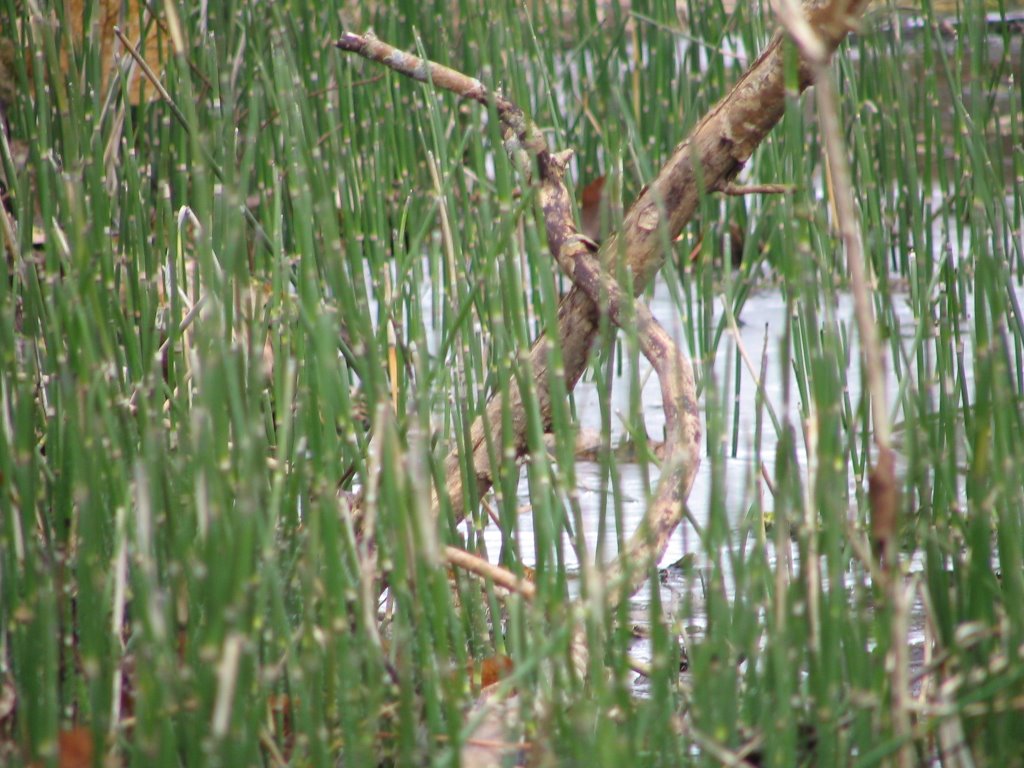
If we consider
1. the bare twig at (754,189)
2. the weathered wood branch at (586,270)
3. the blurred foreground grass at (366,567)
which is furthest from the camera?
the bare twig at (754,189)

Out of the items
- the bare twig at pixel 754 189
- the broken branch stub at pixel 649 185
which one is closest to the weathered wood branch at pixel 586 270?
the broken branch stub at pixel 649 185

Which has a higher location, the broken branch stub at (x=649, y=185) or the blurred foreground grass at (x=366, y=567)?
the broken branch stub at (x=649, y=185)

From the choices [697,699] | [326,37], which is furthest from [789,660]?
[326,37]

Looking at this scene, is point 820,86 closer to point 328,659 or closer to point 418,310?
point 328,659

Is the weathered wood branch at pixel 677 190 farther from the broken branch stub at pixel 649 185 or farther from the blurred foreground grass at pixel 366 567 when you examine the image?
the blurred foreground grass at pixel 366 567

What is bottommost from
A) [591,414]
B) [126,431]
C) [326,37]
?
[591,414]

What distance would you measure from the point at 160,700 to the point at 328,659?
0.39ft

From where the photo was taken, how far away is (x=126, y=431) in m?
1.09

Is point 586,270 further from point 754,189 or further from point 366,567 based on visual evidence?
point 366,567

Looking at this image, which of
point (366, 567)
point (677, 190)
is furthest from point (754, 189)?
point (366, 567)

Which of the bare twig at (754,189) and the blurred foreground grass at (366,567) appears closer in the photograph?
the blurred foreground grass at (366,567)

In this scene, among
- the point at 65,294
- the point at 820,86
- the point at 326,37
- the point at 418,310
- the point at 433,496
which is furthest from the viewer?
the point at 326,37

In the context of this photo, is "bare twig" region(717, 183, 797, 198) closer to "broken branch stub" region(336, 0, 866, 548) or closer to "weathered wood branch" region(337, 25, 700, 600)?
"broken branch stub" region(336, 0, 866, 548)

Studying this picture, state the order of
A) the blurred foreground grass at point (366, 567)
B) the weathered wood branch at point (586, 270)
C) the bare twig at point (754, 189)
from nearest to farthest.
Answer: the blurred foreground grass at point (366, 567) < the weathered wood branch at point (586, 270) < the bare twig at point (754, 189)
